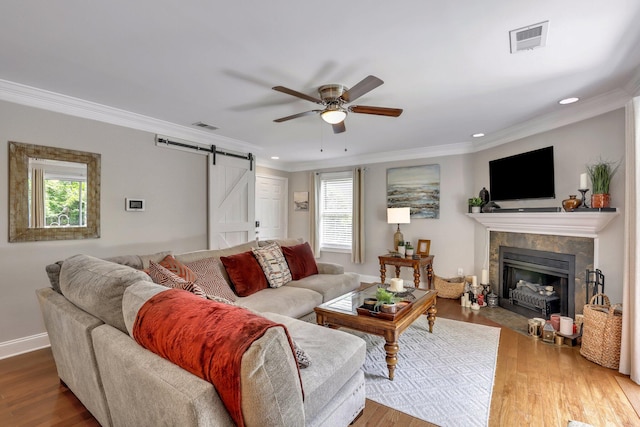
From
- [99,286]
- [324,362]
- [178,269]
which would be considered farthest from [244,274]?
[324,362]

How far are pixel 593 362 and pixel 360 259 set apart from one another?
11.1 feet

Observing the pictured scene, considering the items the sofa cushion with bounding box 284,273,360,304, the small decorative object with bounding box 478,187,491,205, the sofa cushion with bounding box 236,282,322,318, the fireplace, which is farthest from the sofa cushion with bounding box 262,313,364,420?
the small decorative object with bounding box 478,187,491,205

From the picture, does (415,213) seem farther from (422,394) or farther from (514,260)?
(422,394)

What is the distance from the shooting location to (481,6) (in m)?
1.62

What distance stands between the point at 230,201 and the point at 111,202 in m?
1.58

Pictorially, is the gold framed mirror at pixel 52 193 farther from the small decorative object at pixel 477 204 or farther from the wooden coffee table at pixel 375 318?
the small decorative object at pixel 477 204

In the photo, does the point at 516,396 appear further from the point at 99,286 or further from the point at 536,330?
the point at 99,286

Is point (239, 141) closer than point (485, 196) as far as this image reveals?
No

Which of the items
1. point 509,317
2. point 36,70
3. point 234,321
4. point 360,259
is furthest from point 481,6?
point 360,259

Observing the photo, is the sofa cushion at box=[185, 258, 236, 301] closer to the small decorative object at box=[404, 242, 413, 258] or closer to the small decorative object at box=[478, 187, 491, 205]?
the small decorative object at box=[404, 242, 413, 258]

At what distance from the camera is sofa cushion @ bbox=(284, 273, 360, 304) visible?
3.22 m

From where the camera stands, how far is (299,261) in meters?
3.67

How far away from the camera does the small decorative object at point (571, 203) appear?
A: 9.79 feet

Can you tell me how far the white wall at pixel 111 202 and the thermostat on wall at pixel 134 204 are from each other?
0.19 ft
